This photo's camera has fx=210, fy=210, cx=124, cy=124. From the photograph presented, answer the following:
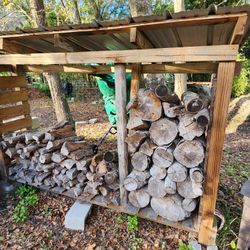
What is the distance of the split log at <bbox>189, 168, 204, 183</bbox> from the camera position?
6.03ft

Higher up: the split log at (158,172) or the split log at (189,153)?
the split log at (189,153)

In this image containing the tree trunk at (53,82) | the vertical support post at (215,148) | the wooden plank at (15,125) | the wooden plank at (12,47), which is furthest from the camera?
the tree trunk at (53,82)

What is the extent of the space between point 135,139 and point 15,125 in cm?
213

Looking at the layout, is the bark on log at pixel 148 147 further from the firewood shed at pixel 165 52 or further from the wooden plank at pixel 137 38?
the wooden plank at pixel 137 38

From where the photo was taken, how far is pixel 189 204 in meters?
2.02

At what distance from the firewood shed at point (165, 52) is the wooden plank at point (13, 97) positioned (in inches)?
29.8

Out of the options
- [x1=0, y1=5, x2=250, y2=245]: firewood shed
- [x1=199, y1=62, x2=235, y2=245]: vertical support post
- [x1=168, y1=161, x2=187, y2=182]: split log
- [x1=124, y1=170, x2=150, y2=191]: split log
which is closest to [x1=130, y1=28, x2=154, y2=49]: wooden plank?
[x1=0, y1=5, x2=250, y2=245]: firewood shed

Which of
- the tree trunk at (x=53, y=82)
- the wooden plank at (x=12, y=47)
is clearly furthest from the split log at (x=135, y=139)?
the tree trunk at (x=53, y=82)

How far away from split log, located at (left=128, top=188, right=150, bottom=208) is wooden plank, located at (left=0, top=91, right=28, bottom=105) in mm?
2203

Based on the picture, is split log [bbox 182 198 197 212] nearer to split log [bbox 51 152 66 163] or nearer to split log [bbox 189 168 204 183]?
split log [bbox 189 168 204 183]

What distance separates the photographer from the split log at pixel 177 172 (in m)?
1.94

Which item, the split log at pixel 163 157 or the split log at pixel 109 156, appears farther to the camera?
the split log at pixel 109 156

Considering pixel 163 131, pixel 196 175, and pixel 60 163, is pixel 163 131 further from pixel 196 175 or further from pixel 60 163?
pixel 60 163

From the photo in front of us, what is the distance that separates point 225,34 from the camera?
1.81 metres
